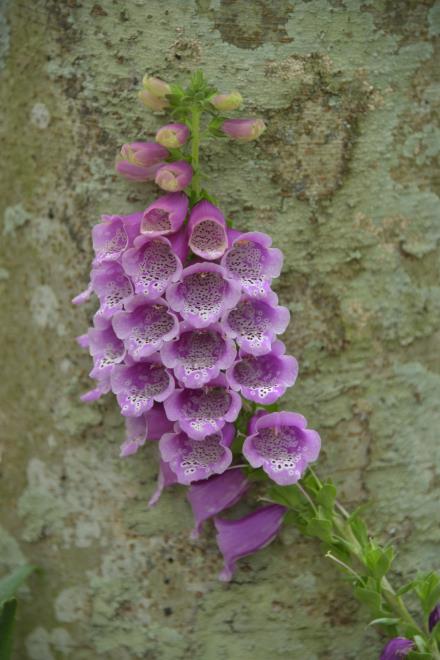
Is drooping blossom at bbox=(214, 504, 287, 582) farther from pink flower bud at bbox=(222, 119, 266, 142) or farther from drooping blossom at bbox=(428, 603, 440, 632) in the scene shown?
pink flower bud at bbox=(222, 119, 266, 142)

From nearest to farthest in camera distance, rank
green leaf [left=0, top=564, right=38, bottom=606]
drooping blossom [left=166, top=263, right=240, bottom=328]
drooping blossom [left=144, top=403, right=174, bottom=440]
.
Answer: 1. drooping blossom [left=166, top=263, right=240, bottom=328]
2. drooping blossom [left=144, top=403, right=174, bottom=440]
3. green leaf [left=0, top=564, right=38, bottom=606]

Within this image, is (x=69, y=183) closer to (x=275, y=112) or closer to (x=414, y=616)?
(x=275, y=112)

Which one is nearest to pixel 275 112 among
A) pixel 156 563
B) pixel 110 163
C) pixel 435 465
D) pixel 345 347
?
pixel 110 163

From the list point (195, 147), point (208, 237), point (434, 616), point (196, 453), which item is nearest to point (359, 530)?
point (434, 616)

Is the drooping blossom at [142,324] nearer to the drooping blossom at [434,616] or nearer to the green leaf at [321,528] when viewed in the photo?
the green leaf at [321,528]

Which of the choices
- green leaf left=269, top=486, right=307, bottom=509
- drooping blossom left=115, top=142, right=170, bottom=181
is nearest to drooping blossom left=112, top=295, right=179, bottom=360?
drooping blossom left=115, top=142, right=170, bottom=181

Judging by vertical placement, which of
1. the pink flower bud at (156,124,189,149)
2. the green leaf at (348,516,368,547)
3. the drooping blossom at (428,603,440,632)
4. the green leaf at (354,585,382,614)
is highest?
the pink flower bud at (156,124,189,149)
